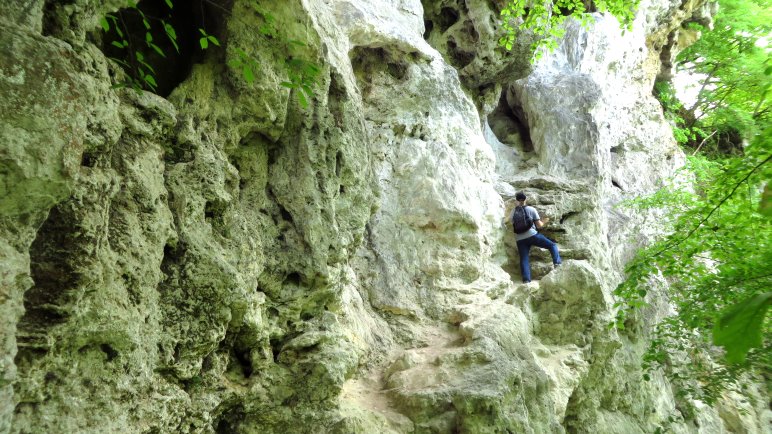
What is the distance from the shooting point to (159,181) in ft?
10.9

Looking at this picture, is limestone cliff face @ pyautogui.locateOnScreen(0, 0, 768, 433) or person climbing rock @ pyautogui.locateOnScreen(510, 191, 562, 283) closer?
limestone cliff face @ pyautogui.locateOnScreen(0, 0, 768, 433)

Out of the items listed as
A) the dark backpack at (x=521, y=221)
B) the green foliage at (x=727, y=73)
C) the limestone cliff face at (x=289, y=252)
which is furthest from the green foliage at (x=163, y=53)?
the green foliage at (x=727, y=73)

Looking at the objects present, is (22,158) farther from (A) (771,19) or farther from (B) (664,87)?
(B) (664,87)

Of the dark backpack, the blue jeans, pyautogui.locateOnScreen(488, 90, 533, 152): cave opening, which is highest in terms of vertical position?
pyautogui.locateOnScreen(488, 90, 533, 152): cave opening

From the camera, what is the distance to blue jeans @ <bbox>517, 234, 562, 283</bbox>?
29.0 feet

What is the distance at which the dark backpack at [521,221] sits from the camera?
8773 mm

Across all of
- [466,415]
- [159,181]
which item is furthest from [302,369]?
[159,181]

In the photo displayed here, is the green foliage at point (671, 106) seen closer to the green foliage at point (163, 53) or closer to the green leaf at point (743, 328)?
the green foliage at point (163, 53)

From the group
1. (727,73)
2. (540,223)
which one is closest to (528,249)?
(540,223)

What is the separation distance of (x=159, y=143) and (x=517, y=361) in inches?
172

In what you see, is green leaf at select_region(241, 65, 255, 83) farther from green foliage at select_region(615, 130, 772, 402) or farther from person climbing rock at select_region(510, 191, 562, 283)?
person climbing rock at select_region(510, 191, 562, 283)

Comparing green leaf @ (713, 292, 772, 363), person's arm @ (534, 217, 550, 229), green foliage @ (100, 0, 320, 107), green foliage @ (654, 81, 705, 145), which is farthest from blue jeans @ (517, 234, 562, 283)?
green foliage @ (654, 81, 705, 145)

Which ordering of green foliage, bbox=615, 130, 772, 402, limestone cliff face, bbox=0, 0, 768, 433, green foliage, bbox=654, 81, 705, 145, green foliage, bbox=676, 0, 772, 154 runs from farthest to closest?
green foliage, bbox=654, 81, 705, 145 → green foliage, bbox=676, 0, 772, 154 → green foliage, bbox=615, 130, 772, 402 → limestone cliff face, bbox=0, 0, 768, 433

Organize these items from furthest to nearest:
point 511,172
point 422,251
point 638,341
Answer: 1. point 511,172
2. point 638,341
3. point 422,251
